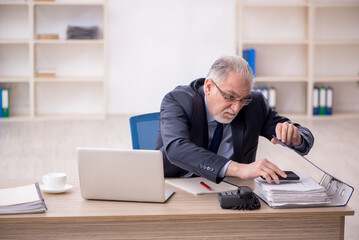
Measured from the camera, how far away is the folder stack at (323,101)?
7.57 metres

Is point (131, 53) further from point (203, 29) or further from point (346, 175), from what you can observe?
point (346, 175)

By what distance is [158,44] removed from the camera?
7566mm

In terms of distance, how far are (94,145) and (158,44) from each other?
2227 millimetres

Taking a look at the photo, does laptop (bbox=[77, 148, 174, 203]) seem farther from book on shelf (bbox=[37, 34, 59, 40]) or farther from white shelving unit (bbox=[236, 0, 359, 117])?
white shelving unit (bbox=[236, 0, 359, 117])

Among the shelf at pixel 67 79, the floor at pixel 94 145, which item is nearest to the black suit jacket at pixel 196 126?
the floor at pixel 94 145

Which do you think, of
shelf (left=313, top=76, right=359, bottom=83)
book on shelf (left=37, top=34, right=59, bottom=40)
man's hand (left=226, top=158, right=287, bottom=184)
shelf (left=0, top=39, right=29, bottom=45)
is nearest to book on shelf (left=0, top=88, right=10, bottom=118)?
shelf (left=0, top=39, right=29, bottom=45)

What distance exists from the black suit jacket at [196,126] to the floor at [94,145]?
1.18 meters

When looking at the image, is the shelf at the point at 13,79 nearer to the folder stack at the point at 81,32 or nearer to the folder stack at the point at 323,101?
the folder stack at the point at 81,32

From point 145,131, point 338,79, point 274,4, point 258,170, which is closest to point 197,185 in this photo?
point 258,170

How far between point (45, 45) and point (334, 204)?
19.5 feet

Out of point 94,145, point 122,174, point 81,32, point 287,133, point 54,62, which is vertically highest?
point 81,32

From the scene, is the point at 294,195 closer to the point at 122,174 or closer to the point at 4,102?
the point at 122,174

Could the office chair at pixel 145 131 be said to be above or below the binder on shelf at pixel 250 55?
below

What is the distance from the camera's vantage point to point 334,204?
2137mm
